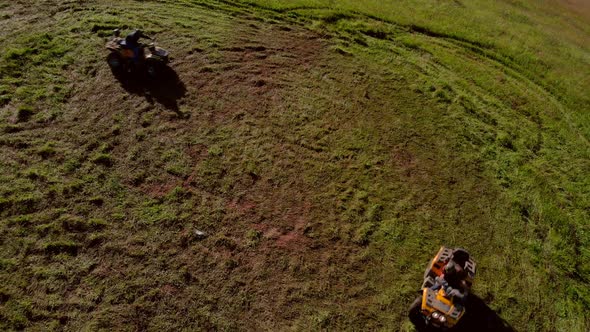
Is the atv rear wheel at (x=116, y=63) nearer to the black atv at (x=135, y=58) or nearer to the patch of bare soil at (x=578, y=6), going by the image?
the black atv at (x=135, y=58)

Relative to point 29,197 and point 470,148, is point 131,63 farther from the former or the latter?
point 470,148

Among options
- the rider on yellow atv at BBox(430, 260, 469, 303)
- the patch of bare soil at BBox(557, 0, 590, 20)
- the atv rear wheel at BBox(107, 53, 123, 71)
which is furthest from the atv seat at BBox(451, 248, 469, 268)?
the patch of bare soil at BBox(557, 0, 590, 20)

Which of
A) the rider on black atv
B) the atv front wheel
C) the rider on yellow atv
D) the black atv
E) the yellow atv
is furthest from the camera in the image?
the black atv

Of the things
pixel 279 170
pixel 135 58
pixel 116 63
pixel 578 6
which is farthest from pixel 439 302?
pixel 578 6

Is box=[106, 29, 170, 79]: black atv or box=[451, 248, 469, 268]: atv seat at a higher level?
box=[106, 29, 170, 79]: black atv

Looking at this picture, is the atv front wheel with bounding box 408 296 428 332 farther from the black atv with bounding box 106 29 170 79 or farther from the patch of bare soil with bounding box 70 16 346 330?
the black atv with bounding box 106 29 170 79

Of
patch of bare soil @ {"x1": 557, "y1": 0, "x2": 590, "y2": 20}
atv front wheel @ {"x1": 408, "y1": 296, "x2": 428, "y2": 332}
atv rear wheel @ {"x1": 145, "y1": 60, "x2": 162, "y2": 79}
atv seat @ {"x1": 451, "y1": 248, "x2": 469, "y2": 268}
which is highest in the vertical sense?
patch of bare soil @ {"x1": 557, "y1": 0, "x2": 590, "y2": 20}

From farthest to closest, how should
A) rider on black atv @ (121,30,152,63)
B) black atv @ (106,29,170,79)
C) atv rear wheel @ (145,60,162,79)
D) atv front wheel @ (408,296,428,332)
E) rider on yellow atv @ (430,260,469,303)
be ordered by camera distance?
atv rear wheel @ (145,60,162,79)
black atv @ (106,29,170,79)
rider on black atv @ (121,30,152,63)
atv front wheel @ (408,296,428,332)
rider on yellow atv @ (430,260,469,303)
